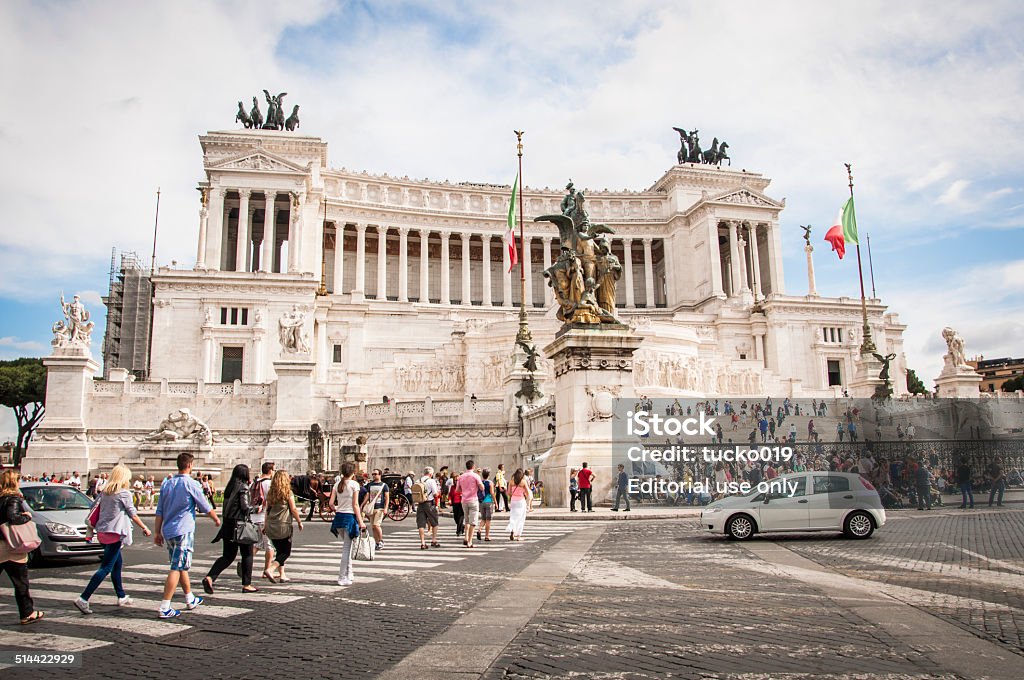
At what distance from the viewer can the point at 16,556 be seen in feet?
27.3

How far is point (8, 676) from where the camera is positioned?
6.19 meters

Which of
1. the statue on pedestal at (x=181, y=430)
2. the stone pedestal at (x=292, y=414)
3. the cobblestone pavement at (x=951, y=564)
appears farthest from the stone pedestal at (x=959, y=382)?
the statue on pedestal at (x=181, y=430)

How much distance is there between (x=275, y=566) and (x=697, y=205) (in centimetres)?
7820

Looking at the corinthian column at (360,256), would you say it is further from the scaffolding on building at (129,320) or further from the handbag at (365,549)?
the handbag at (365,549)

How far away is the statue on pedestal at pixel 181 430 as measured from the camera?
118ft

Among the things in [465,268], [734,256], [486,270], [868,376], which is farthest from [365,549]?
[734,256]

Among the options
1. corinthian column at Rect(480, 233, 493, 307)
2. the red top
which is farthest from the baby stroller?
corinthian column at Rect(480, 233, 493, 307)

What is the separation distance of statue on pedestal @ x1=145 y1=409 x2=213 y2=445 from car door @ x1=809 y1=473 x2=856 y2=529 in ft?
92.6

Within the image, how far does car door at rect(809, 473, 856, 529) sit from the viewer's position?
15.1m

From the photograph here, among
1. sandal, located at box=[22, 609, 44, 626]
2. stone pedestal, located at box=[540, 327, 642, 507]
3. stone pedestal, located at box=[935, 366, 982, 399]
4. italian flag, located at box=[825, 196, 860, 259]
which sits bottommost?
sandal, located at box=[22, 609, 44, 626]

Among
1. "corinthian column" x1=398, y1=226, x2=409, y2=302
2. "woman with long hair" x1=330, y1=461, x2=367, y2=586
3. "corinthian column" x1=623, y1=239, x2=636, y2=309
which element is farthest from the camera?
"corinthian column" x1=623, y1=239, x2=636, y2=309

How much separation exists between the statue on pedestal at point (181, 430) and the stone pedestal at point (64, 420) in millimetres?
3270

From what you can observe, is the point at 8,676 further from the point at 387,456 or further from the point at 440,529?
the point at 387,456

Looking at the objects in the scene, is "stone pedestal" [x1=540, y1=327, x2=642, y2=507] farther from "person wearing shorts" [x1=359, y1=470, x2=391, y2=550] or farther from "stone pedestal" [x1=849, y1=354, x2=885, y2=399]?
"stone pedestal" [x1=849, y1=354, x2=885, y2=399]
